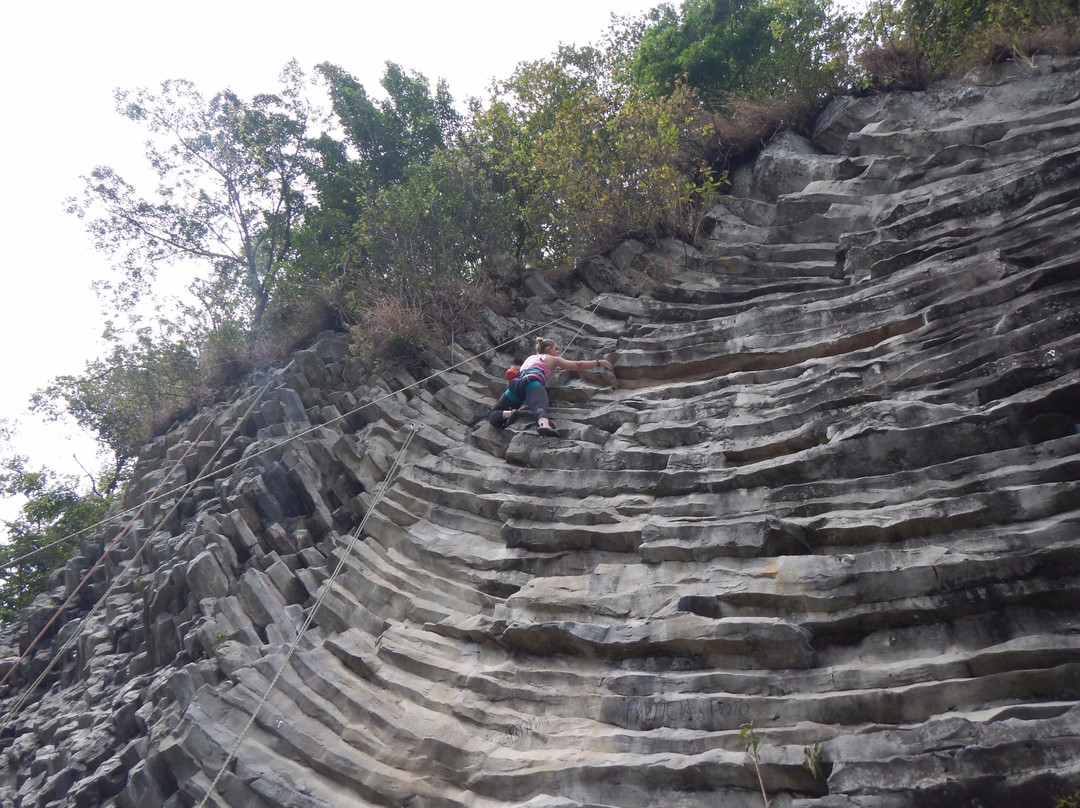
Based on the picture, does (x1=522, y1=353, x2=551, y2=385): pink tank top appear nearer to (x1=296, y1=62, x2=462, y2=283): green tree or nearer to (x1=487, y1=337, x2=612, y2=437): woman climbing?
(x1=487, y1=337, x2=612, y2=437): woman climbing

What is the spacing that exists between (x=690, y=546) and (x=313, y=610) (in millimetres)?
4447

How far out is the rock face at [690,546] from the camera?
18.4 feet

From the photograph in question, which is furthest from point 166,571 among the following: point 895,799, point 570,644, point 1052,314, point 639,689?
point 1052,314

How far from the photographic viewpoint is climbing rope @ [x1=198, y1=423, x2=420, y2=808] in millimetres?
7383

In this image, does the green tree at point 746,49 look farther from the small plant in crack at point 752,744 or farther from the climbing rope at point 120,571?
the small plant in crack at point 752,744

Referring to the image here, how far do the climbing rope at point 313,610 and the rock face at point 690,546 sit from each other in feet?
0.19

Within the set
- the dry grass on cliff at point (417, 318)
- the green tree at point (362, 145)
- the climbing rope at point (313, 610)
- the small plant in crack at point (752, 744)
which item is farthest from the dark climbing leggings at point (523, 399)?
the green tree at point (362, 145)

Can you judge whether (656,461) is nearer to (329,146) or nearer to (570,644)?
(570,644)

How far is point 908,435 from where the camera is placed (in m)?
7.01

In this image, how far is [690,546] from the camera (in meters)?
7.32

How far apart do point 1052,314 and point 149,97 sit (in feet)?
63.9

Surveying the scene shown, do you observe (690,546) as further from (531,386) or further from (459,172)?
(459,172)

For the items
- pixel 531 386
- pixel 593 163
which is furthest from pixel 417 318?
pixel 593 163

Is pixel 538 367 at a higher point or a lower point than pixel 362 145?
lower
